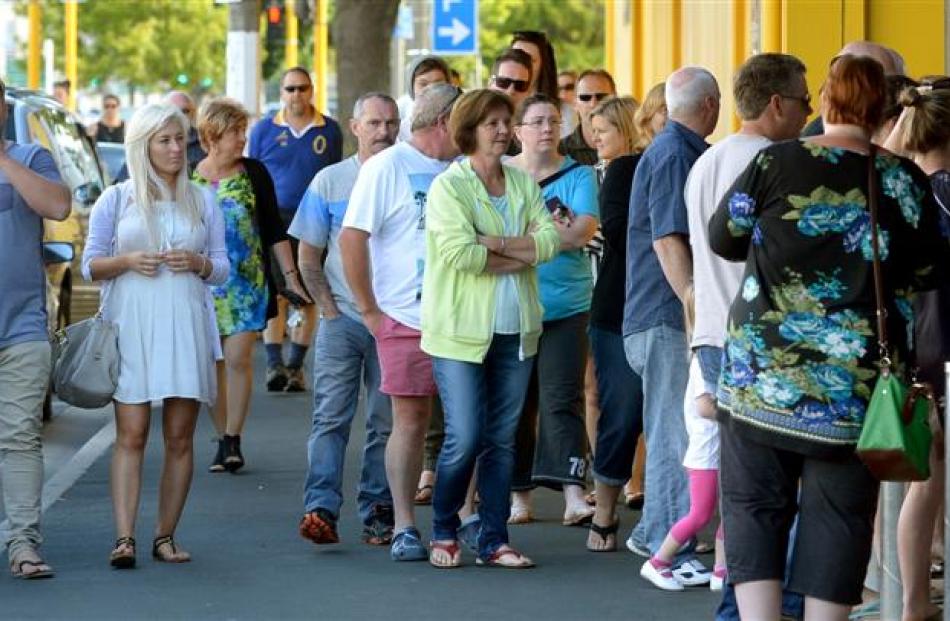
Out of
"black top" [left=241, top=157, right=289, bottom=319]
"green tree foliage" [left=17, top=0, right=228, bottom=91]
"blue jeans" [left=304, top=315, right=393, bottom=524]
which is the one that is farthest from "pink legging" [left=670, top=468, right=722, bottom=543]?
"green tree foliage" [left=17, top=0, right=228, bottom=91]

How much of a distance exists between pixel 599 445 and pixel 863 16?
11.2ft

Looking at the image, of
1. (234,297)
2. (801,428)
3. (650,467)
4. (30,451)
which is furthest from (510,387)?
(234,297)

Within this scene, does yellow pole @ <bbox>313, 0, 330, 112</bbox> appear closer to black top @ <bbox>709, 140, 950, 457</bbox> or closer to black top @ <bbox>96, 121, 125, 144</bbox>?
black top @ <bbox>96, 121, 125, 144</bbox>

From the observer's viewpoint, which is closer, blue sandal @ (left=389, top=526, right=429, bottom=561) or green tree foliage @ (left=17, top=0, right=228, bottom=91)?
blue sandal @ (left=389, top=526, right=429, bottom=561)

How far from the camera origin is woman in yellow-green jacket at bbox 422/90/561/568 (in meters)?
8.53

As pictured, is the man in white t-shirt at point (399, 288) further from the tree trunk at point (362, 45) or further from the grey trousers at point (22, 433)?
the tree trunk at point (362, 45)

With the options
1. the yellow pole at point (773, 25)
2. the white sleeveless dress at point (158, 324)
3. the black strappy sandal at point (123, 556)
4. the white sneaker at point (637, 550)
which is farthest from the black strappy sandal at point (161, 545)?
the yellow pole at point (773, 25)

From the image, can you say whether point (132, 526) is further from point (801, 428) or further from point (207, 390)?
point (801, 428)

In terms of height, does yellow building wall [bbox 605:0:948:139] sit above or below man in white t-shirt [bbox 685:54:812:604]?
above

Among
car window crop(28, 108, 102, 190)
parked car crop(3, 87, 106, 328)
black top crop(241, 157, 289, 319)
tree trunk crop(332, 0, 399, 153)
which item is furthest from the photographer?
tree trunk crop(332, 0, 399, 153)

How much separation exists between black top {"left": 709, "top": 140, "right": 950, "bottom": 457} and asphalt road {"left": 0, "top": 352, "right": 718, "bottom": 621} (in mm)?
1889

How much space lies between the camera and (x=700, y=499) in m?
8.22

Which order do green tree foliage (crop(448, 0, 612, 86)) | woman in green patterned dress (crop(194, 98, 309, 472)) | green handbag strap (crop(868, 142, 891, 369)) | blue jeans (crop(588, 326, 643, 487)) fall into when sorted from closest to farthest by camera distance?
green handbag strap (crop(868, 142, 891, 369))
blue jeans (crop(588, 326, 643, 487))
woman in green patterned dress (crop(194, 98, 309, 472))
green tree foliage (crop(448, 0, 612, 86))

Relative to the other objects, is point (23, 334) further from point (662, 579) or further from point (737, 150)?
point (737, 150)
